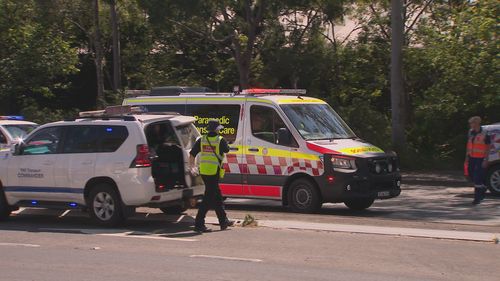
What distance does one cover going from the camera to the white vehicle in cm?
1533

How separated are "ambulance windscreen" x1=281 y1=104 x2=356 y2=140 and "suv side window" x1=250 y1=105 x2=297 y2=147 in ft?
0.73

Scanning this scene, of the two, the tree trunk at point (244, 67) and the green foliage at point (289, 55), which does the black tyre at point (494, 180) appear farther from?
the tree trunk at point (244, 67)

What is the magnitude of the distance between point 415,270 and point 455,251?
1.40 metres

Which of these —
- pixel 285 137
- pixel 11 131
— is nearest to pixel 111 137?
pixel 285 137

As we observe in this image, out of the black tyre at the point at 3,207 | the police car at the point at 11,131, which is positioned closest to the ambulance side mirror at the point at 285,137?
the black tyre at the point at 3,207

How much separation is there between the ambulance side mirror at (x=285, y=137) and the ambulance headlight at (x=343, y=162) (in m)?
0.92

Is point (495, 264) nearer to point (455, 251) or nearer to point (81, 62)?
point (455, 251)

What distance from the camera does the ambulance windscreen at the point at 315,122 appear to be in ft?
42.8

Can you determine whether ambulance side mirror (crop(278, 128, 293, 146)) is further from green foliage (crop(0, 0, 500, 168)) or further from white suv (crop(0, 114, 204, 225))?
green foliage (crop(0, 0, 500, 168))

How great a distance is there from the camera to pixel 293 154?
505 inches

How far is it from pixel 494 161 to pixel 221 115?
20.7 ft

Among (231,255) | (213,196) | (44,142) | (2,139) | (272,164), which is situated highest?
(2,139)

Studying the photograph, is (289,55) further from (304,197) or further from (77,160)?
(77,160)

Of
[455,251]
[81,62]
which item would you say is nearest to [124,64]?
[81,62]
